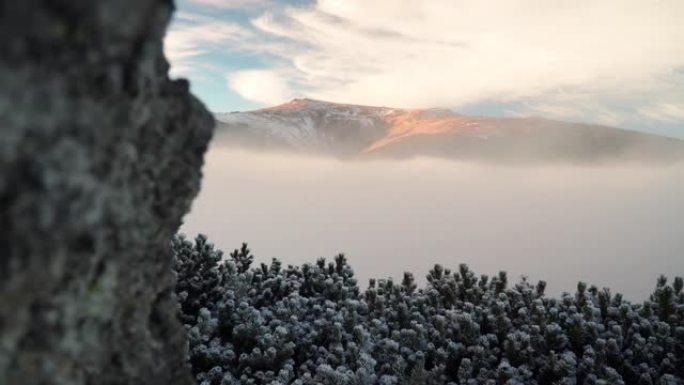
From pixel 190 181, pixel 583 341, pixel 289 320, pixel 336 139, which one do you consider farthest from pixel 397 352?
pixel 336 139

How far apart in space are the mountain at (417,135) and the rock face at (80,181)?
94.8 metres

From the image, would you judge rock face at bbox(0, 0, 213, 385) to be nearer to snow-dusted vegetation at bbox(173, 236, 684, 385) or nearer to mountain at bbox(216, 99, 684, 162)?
snow-dusted vegetation at bbox(173, 236, 684, 385)

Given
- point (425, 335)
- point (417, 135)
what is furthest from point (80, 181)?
point (417, 135)

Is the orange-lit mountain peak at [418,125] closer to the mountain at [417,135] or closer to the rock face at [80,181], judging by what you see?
the mountain at [417,135]

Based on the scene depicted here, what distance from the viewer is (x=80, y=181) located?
118 cm

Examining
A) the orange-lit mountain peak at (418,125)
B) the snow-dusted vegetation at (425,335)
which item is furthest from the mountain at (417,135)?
the snow-dusted vegetation at (425,335)

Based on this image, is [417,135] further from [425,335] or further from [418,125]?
[425,335]

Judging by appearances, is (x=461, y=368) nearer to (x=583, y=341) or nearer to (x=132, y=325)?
(x=583, y=341)

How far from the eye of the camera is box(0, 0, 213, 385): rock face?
1092mm

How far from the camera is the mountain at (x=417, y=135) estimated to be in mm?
102000

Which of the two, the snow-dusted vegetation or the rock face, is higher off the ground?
the rock face

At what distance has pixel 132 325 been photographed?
164 centimetres

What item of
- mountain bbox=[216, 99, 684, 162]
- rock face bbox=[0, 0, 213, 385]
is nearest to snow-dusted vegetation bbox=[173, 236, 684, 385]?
rock face bbox=[0, 0, 213, 385]

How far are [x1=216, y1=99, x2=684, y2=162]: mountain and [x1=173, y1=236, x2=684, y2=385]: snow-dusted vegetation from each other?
90536mm
